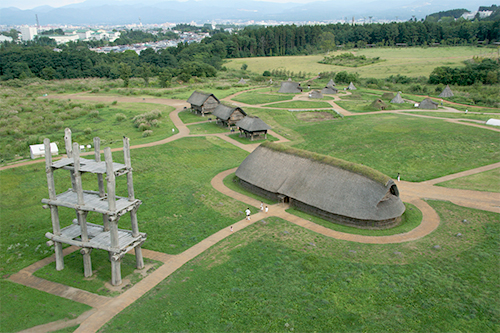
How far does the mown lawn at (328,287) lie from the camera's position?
18.8 m

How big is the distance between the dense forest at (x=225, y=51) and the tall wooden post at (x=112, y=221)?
86.4m

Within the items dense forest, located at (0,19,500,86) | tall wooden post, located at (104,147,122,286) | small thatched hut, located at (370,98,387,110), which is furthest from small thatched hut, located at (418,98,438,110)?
tall wooden post, located at (104,147,122,286)

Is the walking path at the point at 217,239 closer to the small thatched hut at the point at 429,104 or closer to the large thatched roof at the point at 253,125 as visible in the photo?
the large thatched roof at the point at 253,125

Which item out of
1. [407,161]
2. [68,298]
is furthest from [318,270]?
[407,161]

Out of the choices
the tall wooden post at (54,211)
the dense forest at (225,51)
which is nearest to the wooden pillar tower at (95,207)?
the tall wooden post at (54,211)

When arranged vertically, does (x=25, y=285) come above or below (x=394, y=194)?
below

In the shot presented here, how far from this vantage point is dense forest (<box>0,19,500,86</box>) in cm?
11200

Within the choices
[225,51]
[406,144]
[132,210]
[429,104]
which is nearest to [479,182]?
[406,144]

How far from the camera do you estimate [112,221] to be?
70.3ft

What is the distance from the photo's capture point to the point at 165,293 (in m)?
21.6

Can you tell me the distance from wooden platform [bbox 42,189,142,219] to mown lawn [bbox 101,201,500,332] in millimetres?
5655

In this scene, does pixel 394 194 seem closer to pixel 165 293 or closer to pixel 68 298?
pixel 165 293

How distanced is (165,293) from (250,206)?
13.5 meters

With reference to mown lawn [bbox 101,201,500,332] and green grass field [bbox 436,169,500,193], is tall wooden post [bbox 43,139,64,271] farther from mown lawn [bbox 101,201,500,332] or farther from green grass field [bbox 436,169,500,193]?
green grass field [bbox 436,169,500,193]
